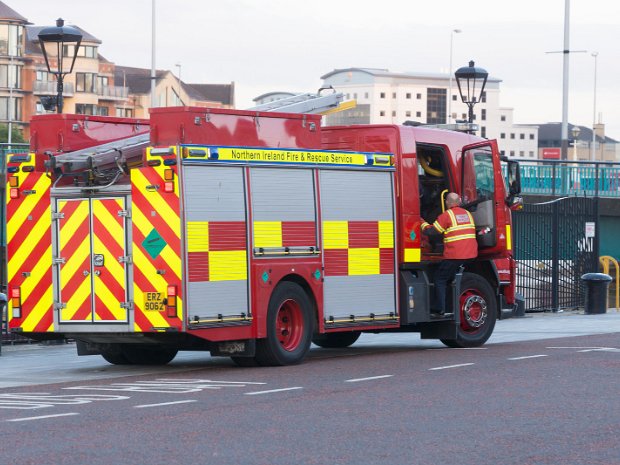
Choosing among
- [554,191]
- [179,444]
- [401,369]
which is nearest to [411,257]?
[401,369]

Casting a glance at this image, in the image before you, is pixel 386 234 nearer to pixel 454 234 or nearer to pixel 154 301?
pixel 454 234

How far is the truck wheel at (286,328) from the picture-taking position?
16734 mm

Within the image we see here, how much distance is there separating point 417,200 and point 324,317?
2259 mm

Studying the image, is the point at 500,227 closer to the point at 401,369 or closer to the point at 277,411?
the point at 401,369

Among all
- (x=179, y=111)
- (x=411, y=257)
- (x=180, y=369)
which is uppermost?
(x=179, y=111)

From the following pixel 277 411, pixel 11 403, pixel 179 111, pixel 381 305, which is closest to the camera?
pixel 277 411

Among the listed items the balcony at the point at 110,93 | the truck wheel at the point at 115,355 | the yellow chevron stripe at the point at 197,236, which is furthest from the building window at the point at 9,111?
the yellow chevron stripe at the point at 197,236

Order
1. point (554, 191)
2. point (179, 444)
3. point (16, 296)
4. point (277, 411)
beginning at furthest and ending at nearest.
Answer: point (554, 191)
point (16, 296)
point (277, 411)
point (179, 444)

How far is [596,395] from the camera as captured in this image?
13250 millimetres

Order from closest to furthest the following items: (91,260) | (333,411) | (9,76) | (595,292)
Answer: (333,411)
(91,260)
(595,292)
(9,76)

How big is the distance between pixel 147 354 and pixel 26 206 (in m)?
2.35

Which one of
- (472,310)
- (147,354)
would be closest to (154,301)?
(147,354)

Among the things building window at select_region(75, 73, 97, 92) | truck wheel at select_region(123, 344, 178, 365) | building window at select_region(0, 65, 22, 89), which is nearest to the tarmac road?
truck wheel at select_region(123, 344, 178, 365)

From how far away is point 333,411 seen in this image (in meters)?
12.1
